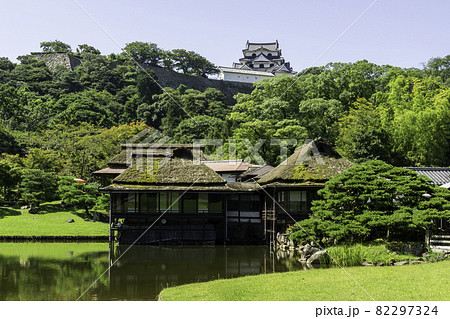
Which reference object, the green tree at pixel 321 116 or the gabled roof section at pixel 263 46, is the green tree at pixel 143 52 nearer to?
the gabled roof section at pixel 263 46

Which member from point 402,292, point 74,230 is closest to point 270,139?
point 74,230

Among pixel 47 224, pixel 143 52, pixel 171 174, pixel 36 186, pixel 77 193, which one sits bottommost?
pixel 47 224

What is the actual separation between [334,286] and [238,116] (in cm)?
3150

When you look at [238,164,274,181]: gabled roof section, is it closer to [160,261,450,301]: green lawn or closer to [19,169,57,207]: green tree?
[19,169,57,207]: green tree

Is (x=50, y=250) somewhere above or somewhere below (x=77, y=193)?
below

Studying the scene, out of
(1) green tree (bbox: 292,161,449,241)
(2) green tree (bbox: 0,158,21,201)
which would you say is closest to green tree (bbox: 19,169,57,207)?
(2) green tree (bbox: 0,158,21,201)

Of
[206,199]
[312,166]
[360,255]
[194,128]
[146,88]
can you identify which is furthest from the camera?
[146,88]

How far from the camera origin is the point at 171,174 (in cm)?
2423

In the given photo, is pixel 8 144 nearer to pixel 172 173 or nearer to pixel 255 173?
pixel 172 173

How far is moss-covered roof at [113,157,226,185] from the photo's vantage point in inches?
934

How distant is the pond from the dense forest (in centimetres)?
1148

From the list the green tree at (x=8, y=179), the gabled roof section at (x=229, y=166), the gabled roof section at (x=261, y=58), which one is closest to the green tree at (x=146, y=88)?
the gabled roof section at (x=261, y=58)

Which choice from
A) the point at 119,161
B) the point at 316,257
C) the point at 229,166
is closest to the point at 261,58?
the point at 229,166

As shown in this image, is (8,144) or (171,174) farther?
(8,144)
